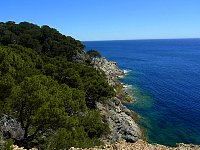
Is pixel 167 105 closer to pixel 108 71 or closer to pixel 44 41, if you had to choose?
pixel 108 71

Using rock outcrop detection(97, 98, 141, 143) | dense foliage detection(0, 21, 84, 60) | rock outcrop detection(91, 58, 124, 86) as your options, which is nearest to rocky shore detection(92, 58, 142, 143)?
rock outcrop detection(97, 98, 141, 143)

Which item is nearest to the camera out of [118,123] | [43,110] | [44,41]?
[43,110]

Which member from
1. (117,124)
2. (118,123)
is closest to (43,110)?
(117,124)

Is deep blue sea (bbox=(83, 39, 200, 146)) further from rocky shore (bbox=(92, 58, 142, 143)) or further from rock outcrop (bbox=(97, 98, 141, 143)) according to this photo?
rock outcrop (bbox=(97, 98, 141, 143))

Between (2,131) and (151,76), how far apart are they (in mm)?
87149

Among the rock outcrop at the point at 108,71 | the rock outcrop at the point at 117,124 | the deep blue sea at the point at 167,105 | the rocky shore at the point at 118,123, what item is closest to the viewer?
the rock outcrop at the point at 117,124

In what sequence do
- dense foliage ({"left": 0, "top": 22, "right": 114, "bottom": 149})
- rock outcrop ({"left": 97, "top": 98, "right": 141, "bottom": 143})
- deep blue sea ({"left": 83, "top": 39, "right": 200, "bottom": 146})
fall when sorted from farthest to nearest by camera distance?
deep blue sea ({"left": 83, "top": 39, "right": 200, "bottom": 146})
rock outcrop ({"left": 97, "top": 98, "right": 141, "bottom": 143})
dense foliage ({"left": 0, "top": 22, "right": 114, "bottom": 149})

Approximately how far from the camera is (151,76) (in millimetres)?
111062

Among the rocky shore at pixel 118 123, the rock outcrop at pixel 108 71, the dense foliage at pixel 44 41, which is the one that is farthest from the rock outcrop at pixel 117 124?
the dense foliage at pixel 44 41

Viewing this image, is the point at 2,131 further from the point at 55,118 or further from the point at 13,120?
the point at 55,118

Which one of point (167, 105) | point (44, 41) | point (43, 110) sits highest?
point (44, 41)

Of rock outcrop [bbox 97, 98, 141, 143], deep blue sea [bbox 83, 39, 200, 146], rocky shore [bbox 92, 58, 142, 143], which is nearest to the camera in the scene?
rock outcrop [bbox 97, 98, 141, 143]

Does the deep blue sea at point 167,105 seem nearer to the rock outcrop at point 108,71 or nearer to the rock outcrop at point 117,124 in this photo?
the rock outcrop at point 117,124

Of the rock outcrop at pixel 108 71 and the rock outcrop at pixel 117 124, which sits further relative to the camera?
the rock outcrop at pixel 108 71
